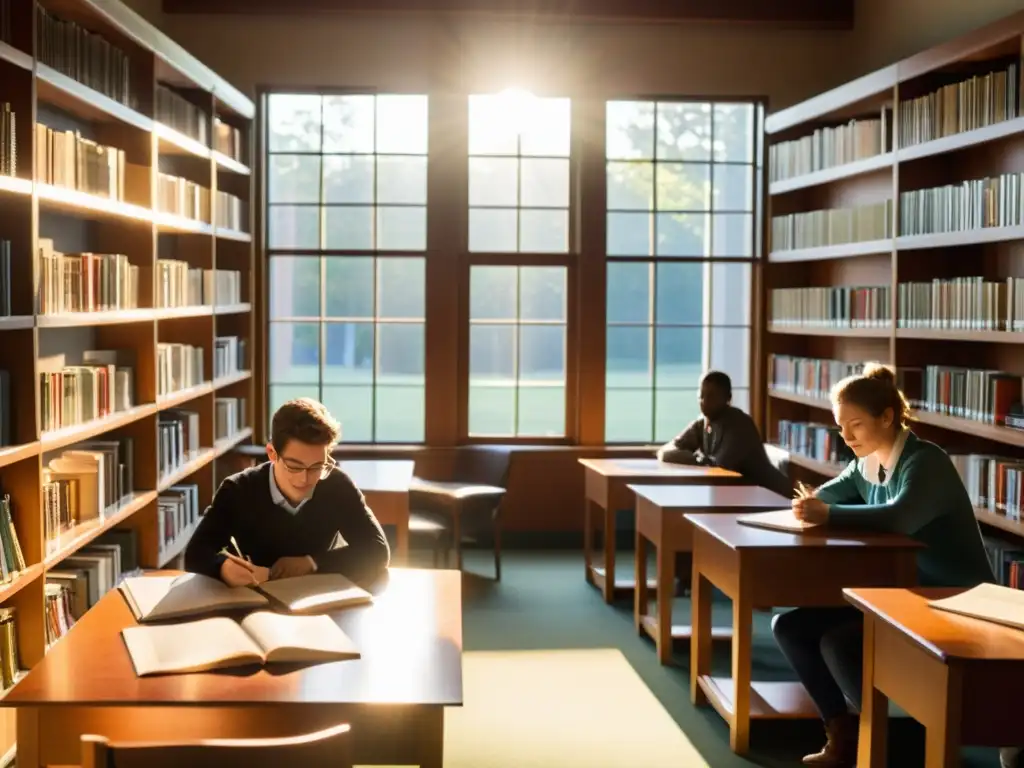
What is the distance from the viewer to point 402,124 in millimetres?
8734

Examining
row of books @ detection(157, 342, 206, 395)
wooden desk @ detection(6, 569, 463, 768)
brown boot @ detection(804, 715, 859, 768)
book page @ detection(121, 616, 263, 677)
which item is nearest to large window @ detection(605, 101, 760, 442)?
row of books @ detection(157, 342, 206, 395)

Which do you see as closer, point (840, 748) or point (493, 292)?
point (840, 748)

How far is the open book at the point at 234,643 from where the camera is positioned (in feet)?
9.14

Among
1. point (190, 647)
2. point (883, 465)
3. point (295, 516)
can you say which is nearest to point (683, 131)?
point (883, 465)

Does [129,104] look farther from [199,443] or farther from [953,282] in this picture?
[953,282]

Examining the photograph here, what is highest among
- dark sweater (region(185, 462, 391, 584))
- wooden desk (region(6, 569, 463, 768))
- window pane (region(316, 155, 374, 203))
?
window pane (region(316, 155, 374, 203))

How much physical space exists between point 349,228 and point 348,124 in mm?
717

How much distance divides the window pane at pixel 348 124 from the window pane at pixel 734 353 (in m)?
2.82

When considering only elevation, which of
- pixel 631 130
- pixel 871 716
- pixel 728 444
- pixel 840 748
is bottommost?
pixel 840 748

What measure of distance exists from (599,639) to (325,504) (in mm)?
2695

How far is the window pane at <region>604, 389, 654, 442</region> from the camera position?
348 inches

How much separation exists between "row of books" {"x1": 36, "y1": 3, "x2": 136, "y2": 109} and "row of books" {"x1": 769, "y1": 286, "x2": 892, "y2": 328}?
4.17 metres

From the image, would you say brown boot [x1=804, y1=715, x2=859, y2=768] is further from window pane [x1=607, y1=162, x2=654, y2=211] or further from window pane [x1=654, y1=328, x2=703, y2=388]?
window pane [x1=607, y1=162, x2=654, y2=211]

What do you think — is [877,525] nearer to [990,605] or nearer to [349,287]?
[990,605]
